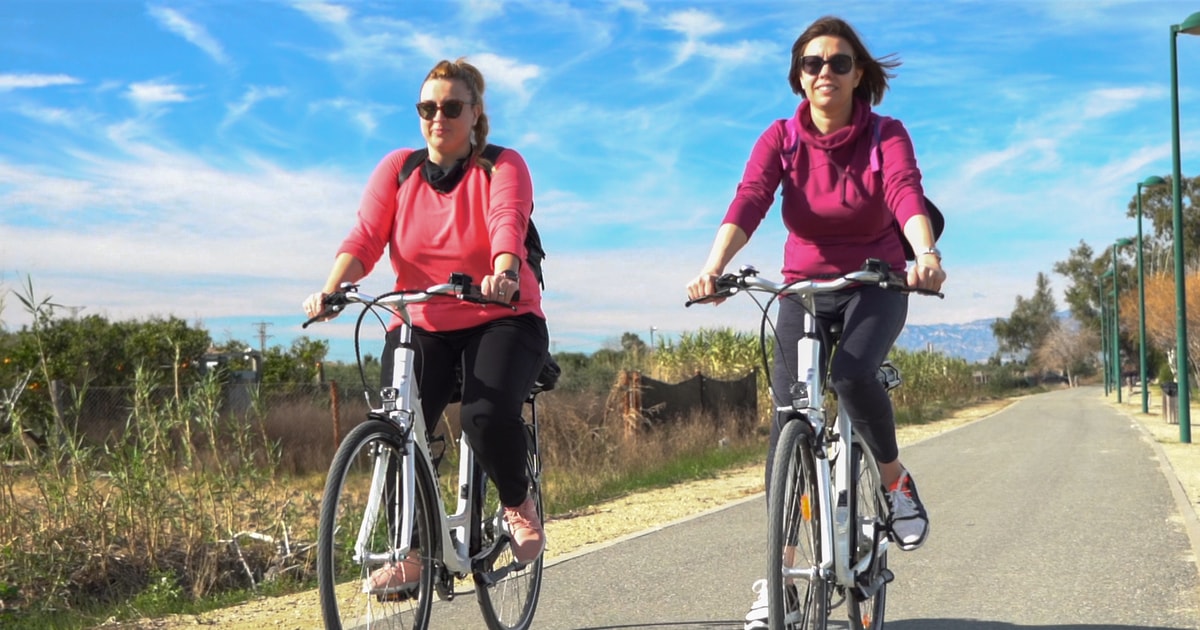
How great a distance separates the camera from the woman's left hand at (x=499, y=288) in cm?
374

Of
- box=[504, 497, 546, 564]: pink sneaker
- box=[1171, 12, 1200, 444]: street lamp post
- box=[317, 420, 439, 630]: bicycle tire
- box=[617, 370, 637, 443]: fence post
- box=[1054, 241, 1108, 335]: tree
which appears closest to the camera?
box=[317, 420, 439, 630]: bicycle tire

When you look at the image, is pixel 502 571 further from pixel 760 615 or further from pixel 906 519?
pixel 906 519

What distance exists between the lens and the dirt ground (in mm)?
5465

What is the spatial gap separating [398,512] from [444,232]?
101 centimetres

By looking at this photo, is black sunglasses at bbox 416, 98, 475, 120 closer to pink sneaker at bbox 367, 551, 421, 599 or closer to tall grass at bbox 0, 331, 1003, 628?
pink sneaker at bbox 367, 551, 421, 599

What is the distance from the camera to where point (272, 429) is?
16.0 m

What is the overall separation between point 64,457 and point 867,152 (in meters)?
5.42

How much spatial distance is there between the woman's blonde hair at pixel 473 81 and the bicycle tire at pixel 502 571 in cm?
106

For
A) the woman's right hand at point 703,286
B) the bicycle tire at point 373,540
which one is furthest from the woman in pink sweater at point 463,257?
the woman's right hand at point 703,286

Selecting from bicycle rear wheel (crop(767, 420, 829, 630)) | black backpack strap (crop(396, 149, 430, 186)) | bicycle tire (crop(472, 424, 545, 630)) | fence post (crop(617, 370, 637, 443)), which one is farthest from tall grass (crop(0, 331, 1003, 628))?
fence post (crop(617, 370, 637, 443))

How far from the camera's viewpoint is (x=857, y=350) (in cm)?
379

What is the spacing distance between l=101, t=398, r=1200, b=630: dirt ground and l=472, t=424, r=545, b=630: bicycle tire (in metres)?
1.07

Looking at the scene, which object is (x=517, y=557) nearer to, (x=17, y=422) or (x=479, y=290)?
(x=479, y=290)

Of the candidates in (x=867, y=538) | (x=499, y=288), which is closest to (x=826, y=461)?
(x=867, y=538)
